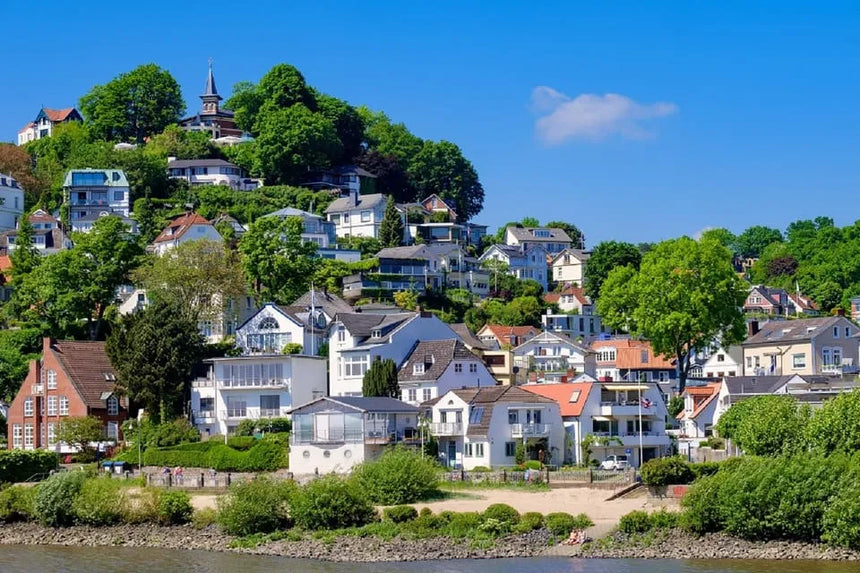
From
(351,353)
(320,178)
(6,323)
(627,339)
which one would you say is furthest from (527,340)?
(320,178)

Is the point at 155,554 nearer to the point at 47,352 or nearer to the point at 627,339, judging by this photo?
the point at 47,352

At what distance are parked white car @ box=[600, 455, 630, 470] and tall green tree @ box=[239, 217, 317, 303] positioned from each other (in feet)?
107

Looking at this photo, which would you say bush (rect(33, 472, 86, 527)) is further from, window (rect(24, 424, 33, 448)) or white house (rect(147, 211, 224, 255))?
white house (rect(147, 211, 224, 255))

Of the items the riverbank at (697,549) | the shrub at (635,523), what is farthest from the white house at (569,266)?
the riverbank at (697,549)

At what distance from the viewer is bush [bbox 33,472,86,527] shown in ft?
205

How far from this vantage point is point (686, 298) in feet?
289

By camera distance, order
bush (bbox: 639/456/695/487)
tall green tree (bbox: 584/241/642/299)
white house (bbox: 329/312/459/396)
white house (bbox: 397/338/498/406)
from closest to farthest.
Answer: bush (bbox: 639/456/695/487) < white house (bbox: 397/338/498/406) < white house (bbox: 329/312/459/396) < tall green tree (bbox: 584/241/642/299)

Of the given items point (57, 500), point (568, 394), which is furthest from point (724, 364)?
point (57, 500)

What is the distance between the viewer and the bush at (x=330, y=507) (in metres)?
57.9

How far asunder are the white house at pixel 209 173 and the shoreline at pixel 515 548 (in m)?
82.2

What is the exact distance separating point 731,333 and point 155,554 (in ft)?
143

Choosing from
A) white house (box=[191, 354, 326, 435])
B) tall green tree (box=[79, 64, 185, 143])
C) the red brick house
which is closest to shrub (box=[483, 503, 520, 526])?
white house (box=[191, 354, 326, 435])

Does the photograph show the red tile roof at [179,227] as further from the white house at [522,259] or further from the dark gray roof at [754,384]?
the dark gray roof at [754,384]

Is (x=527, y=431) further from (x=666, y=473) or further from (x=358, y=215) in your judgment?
(x=358, y=215)
